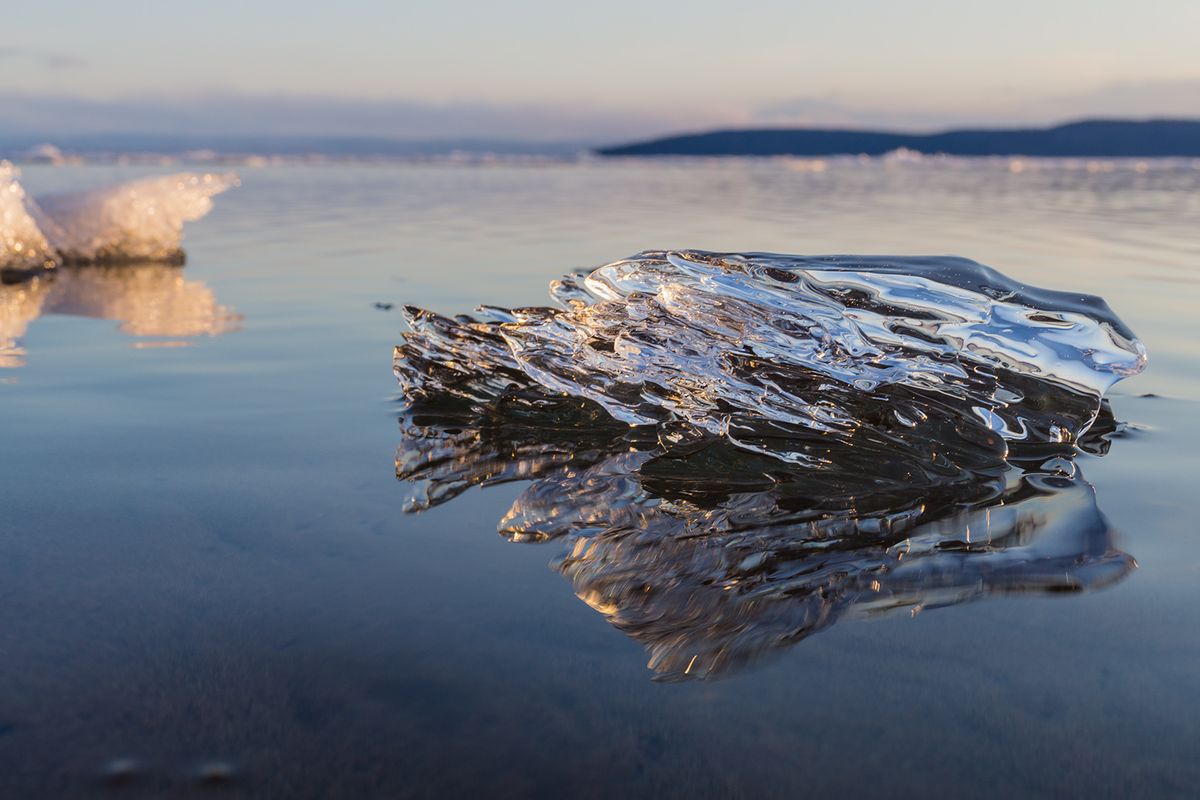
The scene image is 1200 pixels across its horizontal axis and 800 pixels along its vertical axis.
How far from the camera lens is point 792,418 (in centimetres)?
242

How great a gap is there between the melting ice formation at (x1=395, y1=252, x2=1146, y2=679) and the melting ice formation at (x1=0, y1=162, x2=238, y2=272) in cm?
454

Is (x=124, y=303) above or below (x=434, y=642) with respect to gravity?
below

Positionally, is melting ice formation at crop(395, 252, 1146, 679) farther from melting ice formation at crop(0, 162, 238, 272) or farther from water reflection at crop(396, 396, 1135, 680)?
melting ice formation at crop(0, 162, 238, 272)

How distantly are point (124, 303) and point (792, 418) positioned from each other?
3.93 metres

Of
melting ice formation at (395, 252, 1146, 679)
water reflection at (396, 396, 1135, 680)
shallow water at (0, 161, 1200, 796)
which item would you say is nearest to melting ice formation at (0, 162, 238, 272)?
shallow water at (0, 161, 1200, 796)

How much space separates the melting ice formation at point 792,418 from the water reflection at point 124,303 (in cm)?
186

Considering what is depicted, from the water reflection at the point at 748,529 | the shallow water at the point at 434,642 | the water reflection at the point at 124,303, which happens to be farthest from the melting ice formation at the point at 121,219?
the water reflection at the point at 748,529

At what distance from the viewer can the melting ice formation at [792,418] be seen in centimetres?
194

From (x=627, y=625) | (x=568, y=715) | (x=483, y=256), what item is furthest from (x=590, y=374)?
(x=483, y=256)

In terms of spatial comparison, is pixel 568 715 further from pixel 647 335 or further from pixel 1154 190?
pixel 1154 190

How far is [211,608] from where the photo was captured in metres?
1.59

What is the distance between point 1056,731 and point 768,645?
389mm

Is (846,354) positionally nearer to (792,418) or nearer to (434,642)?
(792,418)

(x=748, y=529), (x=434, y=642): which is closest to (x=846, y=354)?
(x=748, y=529)
